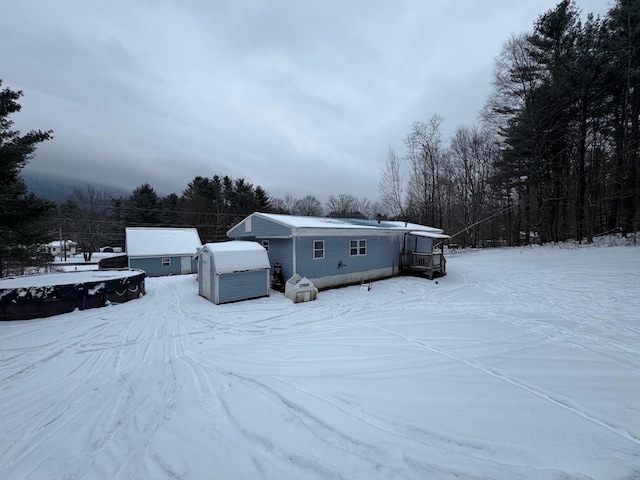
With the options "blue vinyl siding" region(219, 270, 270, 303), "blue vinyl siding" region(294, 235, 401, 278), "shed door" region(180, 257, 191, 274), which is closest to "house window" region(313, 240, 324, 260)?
"blue vinyl siding" region(294, 235, 401, 278)

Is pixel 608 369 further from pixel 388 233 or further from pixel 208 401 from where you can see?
pixel 388 233

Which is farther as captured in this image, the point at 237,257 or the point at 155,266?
the point at 155,266

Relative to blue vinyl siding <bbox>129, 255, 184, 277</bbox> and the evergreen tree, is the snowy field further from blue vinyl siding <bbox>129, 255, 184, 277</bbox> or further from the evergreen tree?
blue vinyl siding <bbox>129, 255, 184, 277</bbox>

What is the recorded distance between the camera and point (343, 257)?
41.1 feet

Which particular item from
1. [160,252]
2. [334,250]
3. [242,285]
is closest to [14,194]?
[160,252]

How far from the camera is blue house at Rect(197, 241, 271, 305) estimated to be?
31.3ft

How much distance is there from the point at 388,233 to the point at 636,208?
16.3 meters

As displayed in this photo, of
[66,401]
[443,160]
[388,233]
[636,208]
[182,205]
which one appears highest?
[443,160]

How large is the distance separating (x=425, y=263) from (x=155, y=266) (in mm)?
19535

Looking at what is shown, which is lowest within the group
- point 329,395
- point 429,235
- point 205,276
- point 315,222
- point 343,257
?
point 329,395

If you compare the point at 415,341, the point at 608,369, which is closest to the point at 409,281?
the point at 415,341

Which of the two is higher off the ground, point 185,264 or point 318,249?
point 318,249

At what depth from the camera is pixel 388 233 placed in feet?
46.9

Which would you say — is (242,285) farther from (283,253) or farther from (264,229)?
(264,229)
